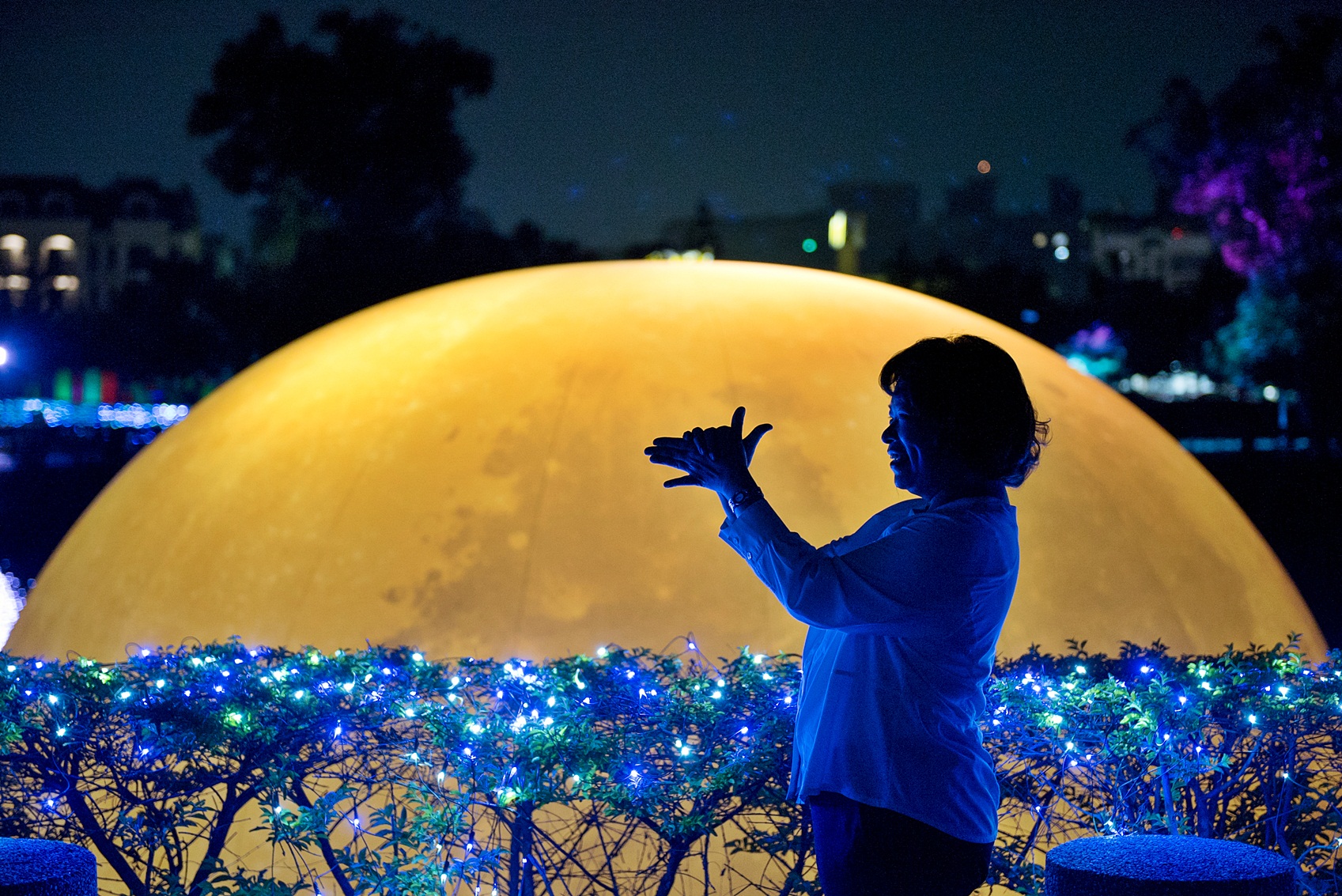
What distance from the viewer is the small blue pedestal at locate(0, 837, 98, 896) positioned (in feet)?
10.5

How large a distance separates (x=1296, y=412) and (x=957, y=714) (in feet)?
163

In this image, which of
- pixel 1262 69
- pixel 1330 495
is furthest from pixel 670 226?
pixel 1330 495

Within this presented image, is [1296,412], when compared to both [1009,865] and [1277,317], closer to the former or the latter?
[1277,317]

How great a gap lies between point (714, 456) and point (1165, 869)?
5.50ft

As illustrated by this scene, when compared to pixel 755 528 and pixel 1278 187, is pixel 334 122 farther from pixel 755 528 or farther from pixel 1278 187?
pixel 755 528

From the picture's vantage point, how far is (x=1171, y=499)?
7547 millimetres

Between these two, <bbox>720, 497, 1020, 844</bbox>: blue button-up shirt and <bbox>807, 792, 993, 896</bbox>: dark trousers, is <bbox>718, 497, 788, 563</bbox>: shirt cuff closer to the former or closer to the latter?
<bbox>720, 497, 1020, 844</bbox>: blue button-up shirt

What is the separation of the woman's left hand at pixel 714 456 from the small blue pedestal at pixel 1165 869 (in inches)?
59.2

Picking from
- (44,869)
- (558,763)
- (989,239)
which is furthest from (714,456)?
(989,239)

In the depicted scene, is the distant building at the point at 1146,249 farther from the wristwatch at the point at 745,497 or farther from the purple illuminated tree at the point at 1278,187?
the wristwatch at the point at 745,497

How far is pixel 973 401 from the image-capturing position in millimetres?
2631

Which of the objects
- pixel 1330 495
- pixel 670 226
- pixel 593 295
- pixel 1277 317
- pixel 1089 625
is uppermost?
pixel 670 226

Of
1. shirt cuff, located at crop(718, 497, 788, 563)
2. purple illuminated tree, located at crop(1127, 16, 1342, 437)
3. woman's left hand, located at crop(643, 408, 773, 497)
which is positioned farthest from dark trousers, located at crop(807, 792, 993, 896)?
purple illuminated tree, located at crop(1127, 16, 1342, 437)

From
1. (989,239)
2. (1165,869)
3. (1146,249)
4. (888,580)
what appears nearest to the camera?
(888,580)
